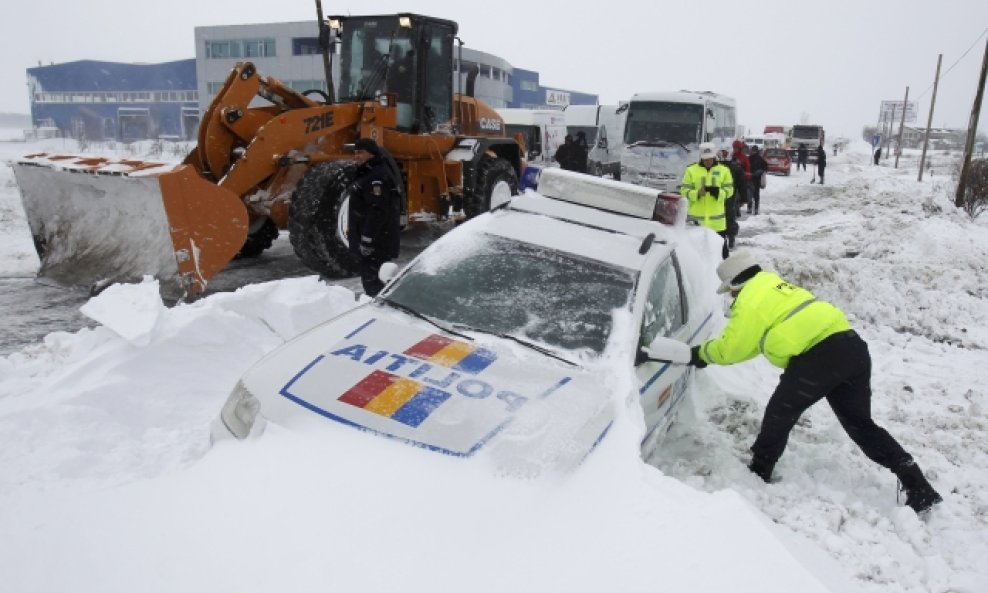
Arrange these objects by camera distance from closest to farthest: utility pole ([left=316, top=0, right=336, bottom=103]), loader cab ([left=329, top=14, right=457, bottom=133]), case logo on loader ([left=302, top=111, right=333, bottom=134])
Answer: case logo on loader ([left=302, top=111, right=333, bottom=134]) < utility pole ([left=316, top=0, right=336, bottom=103]) < loader cab ([left=329, top=14, right=457, bottom=133])

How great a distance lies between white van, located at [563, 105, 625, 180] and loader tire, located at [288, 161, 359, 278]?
44.6 feet

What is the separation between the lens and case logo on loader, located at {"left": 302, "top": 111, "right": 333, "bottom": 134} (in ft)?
24.8

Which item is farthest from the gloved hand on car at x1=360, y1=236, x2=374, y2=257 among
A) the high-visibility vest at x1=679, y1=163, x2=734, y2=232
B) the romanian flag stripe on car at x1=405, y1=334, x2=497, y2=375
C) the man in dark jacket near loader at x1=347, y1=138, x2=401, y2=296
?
the high-visibility vest at x1=679, y1=163, x2=734, y2=232

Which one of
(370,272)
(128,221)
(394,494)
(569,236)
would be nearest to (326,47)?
(128,221)

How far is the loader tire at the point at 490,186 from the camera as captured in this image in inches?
376

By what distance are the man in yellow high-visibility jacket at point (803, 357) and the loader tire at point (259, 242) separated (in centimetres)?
684

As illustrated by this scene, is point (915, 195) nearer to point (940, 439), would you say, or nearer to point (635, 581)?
point (940, 439)

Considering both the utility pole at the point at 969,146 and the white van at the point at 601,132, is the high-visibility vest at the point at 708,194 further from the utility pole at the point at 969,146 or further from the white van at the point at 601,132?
the utility pole at the point at 969,146

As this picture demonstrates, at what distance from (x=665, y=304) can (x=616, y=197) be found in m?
0.75

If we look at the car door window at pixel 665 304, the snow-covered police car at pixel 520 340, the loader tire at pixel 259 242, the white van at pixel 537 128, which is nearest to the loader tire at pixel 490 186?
the loader tire at pixel 259 242

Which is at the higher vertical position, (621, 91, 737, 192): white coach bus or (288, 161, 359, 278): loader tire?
(621, 91, 737, 192): white coach bus

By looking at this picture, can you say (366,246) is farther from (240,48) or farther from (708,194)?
(240,48)

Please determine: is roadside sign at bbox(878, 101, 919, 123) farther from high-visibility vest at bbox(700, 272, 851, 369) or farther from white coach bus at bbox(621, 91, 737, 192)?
high-visibility vest at bbox(700, 272, 851, 369)

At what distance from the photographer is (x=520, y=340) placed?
3.26 metres
